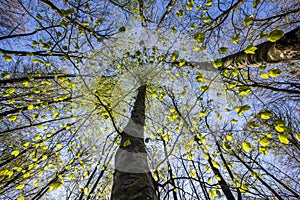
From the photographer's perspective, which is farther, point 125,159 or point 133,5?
point 133,5

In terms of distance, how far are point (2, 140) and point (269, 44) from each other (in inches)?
252

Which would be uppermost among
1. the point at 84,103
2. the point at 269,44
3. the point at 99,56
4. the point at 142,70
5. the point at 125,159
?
the point at 142,70

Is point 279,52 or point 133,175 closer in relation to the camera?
point 133,175

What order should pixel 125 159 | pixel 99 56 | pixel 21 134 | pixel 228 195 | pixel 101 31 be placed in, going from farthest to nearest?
pixel 21 134 → pixel 99 56 → pixel 101 31 → pixel 228 195 → pixel 125 159

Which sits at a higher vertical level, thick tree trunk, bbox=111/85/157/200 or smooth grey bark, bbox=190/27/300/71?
smooth grey bark, bbox=190/27/300/71

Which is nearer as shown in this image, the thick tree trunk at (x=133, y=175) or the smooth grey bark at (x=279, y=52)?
the thick tree trunk at (x=133, y=175)

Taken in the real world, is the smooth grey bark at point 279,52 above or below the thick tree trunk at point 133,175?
above

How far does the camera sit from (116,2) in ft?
13.7

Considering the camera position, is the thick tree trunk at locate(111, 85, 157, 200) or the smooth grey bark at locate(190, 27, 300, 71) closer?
the thick tree trunk at locate(111, 85, 157, 200)

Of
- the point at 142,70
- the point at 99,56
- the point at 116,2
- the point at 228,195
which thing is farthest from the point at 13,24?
the point at 228,195

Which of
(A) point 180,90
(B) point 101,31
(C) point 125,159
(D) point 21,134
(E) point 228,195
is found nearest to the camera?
(C) point 125,159

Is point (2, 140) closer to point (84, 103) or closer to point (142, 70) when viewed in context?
point (84, 103)

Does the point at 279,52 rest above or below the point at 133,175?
above

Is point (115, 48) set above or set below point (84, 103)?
above
